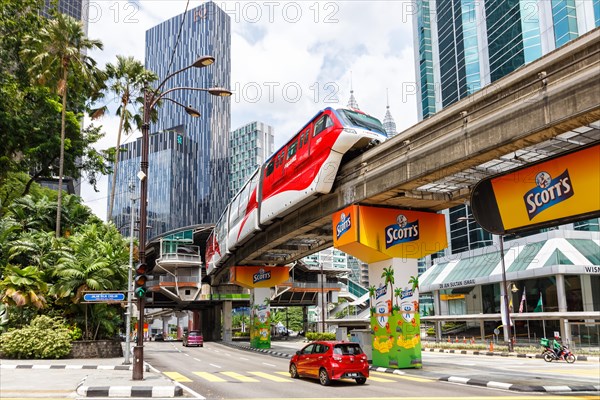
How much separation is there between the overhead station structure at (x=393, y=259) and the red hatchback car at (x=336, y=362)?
17.7 feet

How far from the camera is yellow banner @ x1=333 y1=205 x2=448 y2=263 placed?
23545 millimetres

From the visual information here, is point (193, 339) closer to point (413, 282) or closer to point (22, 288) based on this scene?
point (22, 288)

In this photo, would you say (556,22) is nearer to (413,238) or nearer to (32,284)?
(413,238)

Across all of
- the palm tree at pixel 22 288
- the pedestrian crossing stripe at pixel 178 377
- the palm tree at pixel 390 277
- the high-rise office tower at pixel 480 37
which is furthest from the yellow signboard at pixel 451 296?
the palm tree at pixel 22 288

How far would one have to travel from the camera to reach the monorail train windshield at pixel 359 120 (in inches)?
889

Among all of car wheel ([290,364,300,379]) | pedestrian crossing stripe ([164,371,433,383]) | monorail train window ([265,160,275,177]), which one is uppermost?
monorail train window ([265,160,275,177])

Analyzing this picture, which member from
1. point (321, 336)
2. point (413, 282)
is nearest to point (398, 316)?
point (413, 282)

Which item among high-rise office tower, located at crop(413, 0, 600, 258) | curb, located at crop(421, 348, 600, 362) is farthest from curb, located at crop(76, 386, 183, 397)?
high-rise office tower, located at crop(413, 0, 600, 258)

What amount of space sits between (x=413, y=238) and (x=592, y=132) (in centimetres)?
1010

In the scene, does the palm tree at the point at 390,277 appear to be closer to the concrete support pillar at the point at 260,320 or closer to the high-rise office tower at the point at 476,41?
the concrete support pillar at the point at 260,320

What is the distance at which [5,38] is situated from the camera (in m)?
39.6

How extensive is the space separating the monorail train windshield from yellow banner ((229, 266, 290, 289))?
24.7 metres

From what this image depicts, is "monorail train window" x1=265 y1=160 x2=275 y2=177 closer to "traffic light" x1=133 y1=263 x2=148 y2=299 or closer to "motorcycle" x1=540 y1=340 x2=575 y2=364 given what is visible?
"traffic light" x1=133 y1=263 x2=148 y2=299

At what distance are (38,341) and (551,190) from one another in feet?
77.4
